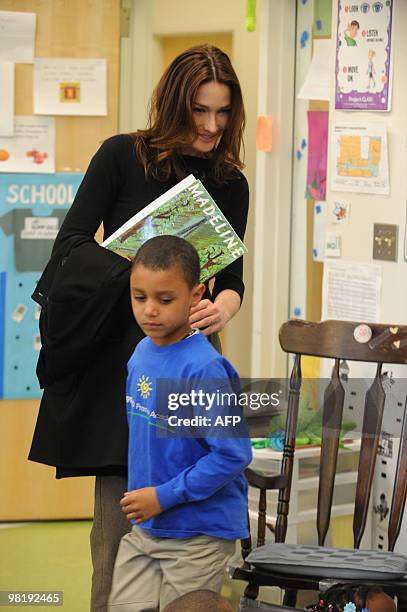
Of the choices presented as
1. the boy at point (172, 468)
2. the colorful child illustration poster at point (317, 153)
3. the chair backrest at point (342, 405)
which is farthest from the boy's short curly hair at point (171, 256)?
the colorful child illustration poster at point (317, 153)

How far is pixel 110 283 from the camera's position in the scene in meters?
2.07

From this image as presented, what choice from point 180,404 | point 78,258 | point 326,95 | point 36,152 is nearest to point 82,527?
point 36,152

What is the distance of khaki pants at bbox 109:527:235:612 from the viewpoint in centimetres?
182

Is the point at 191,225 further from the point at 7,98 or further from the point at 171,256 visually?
the point at 7,98

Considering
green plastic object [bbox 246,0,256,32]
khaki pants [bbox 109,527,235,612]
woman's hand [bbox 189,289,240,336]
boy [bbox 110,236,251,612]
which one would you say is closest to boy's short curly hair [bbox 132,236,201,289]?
boy [bbox 110,236,251,612]

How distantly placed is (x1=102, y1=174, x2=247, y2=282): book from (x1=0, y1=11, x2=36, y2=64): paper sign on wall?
2192mm

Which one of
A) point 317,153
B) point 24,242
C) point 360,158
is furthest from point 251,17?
point 24,242

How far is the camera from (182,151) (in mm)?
2162

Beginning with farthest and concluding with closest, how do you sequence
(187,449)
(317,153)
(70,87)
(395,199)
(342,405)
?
(70,87)
(317,153)
(395,199)
(342,405)
(187,449)

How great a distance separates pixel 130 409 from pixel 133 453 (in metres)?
0.08

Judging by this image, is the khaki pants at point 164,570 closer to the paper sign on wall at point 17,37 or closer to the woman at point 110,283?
the woman at point 110,283

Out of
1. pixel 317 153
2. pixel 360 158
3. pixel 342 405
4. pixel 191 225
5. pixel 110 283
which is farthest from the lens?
pixel 317 153

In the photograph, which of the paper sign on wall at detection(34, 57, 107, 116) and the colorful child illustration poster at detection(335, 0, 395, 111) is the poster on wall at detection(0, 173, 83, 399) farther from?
the colorful child illustration poster at detection(335, 0, 395, 111)

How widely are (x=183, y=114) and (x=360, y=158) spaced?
4.00 ft
